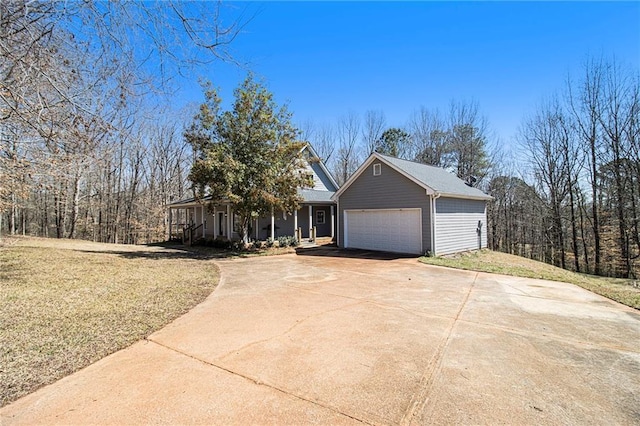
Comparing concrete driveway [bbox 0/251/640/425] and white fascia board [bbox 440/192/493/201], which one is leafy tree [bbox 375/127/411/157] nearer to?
white fascia board [bbox 440/192/493/201]

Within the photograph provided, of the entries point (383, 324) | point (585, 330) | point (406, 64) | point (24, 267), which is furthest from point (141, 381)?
point (406, 64)

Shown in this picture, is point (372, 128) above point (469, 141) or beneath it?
above

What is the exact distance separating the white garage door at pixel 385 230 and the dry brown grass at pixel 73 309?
804 centimetres

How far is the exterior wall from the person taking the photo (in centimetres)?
1366

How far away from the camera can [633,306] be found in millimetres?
6379

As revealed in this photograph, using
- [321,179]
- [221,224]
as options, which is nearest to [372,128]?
→ [321,179]

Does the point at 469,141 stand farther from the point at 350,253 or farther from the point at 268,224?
the point at 268,224

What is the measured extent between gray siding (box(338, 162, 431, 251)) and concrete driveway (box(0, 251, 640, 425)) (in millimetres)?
6945

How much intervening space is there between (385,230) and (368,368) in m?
11.7

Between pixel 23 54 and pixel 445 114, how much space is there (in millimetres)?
29231

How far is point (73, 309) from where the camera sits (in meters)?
5.61

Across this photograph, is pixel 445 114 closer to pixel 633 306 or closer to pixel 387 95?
pixel 387 95

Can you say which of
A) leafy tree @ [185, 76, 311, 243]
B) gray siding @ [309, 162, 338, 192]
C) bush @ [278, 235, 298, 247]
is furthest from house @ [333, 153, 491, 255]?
gray siding @ [309, 162, 338, 192]

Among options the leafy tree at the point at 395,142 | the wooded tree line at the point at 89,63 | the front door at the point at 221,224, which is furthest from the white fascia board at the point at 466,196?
the front door at the point at 221,224
